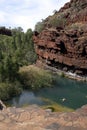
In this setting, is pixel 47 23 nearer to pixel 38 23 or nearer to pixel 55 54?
pixel 38 23

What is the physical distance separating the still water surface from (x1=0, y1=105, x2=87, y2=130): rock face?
3970 centimetres

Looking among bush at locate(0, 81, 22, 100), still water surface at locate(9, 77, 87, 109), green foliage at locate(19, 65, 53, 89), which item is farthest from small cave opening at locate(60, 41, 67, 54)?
bush at locate(0, 81, 22, 100)

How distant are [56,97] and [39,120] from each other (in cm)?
4725

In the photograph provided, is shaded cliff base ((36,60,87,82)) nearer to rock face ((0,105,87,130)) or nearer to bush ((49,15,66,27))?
bush ((49,15,66,27))

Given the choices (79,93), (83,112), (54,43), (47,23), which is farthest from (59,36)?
(83,112)

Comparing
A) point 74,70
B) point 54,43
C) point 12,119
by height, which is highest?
point 12,119

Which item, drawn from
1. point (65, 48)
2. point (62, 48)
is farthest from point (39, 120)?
point (62, 48)

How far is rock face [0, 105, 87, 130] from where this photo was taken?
6.19m

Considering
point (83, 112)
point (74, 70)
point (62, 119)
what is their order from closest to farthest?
point (62, 119) < point (83, 112) < point (74, 70)

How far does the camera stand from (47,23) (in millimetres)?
114938

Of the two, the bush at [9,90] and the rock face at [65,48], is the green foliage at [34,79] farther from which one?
the rock face at [65,48]

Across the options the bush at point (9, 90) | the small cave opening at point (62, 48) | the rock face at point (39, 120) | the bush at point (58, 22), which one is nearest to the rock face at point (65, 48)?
the small cave opening at point (62, 48)

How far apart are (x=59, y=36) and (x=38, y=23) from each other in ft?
101

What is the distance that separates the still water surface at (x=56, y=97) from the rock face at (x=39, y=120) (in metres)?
39.7
